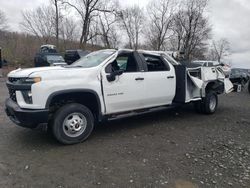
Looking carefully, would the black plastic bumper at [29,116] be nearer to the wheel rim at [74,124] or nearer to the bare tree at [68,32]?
the wheel rim at [74,124]

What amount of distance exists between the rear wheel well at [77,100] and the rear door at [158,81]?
1271 millimetres

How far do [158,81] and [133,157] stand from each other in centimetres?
227

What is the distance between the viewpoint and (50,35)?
123 feet

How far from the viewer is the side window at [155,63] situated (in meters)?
5.69

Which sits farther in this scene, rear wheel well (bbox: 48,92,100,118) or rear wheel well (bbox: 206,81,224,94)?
rear wheel well (bbox: 206,81,224,94)

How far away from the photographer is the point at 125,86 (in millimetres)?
4938

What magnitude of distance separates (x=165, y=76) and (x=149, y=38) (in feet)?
127

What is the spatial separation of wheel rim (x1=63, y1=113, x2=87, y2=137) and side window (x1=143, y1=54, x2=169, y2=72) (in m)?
2.12

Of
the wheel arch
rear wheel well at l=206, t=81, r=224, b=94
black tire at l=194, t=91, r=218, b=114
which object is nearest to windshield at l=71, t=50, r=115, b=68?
the wheel arch

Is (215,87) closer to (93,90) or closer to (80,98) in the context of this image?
(93,90)

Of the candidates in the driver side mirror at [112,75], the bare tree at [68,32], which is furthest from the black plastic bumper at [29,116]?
the bare tree at [68,32]

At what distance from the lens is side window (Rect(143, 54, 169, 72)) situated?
18.7ft

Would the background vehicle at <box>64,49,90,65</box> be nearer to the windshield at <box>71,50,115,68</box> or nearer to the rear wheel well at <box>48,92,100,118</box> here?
the windshield at <box>71,50,115,68</box>

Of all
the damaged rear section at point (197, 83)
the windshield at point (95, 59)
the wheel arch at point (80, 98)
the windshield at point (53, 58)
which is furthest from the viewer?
the windshield at point (53, 58)
